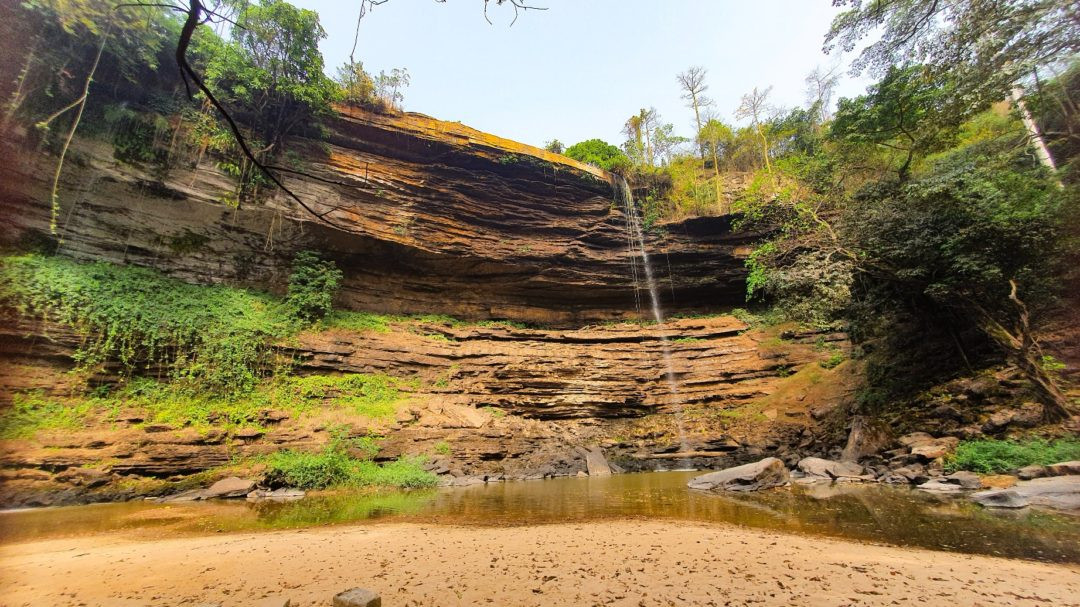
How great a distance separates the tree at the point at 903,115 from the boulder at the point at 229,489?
1962cm

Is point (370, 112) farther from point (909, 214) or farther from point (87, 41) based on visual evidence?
point (909, 214)

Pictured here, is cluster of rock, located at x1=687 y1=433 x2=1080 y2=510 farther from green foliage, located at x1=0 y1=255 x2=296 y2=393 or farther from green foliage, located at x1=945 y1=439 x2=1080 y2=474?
green foliage, located at x1=0 y1=255 x2=296 y2=393

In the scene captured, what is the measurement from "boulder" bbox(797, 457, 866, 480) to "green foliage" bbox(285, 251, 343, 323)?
1692 cm

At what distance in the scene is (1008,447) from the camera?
8.16 meters

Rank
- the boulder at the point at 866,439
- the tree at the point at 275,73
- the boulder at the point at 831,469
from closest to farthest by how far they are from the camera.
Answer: the boulder at the point at 831,469
the boulder at the point at 866,439
the tree at the point at 275,73

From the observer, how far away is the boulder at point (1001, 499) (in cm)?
623

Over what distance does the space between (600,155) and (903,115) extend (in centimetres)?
1335

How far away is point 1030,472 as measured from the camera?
7285 mm

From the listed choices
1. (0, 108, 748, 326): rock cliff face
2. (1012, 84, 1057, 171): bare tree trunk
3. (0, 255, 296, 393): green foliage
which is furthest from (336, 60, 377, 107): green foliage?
(1012, 84, 1057, 171): bare tree trunk

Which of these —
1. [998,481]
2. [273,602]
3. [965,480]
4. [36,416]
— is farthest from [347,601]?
[36,416]

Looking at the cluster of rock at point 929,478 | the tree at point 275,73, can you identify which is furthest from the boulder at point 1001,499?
the tree at point 275,73

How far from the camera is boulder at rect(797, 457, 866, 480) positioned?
10.0 meters

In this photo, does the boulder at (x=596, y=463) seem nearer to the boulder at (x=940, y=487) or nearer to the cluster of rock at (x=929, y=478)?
the cluster of rock at (x=929, y=478)

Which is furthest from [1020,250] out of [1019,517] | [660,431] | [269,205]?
[269,205]
